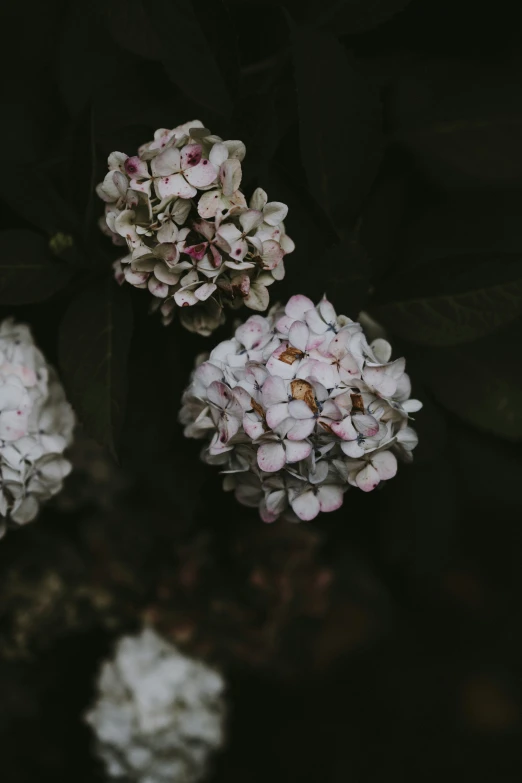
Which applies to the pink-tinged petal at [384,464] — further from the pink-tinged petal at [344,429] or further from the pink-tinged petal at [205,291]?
the pink-tinged petal at [205,291]

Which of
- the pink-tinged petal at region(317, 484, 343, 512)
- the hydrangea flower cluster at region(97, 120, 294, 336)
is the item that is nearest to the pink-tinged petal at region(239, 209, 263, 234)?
the hydrangea flower cluster at region(97, 120, 294, 336)

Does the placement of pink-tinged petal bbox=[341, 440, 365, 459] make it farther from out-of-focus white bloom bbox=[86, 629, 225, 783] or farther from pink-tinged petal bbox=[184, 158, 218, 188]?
out-of-focus white bloom bbox=[86, 629, 225, 783]

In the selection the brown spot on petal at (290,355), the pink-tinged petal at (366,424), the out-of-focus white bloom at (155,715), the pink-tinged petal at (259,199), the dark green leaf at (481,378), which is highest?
the pink-tinged petal at (259,199)

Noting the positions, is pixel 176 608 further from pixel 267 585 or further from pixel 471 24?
pixel 471 24

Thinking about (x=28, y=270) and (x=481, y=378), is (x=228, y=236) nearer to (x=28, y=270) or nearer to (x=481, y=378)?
(x=28, y=270)

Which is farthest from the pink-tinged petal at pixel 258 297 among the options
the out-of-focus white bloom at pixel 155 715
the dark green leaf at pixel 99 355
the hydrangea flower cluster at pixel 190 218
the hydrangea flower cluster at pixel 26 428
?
the out-of-focus white bloom at pixel 155 715

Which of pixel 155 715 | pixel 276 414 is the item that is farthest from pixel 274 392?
pixel 155 715

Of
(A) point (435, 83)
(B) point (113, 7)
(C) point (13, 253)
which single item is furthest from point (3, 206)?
(A) point (435, 83)
